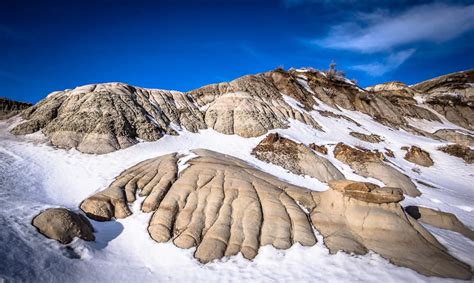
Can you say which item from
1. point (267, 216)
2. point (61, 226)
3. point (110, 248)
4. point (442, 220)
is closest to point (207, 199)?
point (267, 216)

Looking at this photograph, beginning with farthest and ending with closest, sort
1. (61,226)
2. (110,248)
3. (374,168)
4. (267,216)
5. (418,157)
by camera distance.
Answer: (418,157)
(374,168)
(267,216)
(110,248)
(61,226)

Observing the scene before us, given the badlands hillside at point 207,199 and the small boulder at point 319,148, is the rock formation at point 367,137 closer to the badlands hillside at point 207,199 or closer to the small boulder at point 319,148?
the badlands hillside at point 207,199

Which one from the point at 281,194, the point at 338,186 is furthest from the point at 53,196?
the point at 338,186

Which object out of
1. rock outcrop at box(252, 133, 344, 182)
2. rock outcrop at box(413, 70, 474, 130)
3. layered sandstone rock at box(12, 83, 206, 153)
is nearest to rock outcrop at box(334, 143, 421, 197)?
rock outcrop at box(252, 133, 344, 182)

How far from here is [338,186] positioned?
15.9m

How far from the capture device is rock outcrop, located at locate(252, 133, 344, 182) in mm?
24844

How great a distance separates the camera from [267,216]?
1405cm

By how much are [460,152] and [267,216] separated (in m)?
38.8

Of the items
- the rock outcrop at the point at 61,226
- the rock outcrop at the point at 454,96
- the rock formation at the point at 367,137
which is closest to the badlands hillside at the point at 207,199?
the rock outcrop at the point at 61,226

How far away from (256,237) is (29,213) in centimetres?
996

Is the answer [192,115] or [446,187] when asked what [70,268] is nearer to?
[192,115]

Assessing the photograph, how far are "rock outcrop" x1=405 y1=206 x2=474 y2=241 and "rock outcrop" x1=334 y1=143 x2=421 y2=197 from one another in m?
6.45

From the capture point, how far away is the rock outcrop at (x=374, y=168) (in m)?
25.5

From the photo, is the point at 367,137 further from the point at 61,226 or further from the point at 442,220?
the point at 61,226
